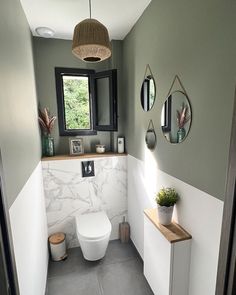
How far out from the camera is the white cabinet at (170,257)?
131 centimetres

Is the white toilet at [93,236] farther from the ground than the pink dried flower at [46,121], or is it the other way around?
the pink dried flower at [46,121]

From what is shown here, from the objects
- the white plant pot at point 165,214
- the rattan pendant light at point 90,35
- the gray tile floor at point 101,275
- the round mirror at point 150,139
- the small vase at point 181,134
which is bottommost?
the gray tile floor at point 101,275

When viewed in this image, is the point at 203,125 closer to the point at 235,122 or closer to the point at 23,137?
the point at 235,122

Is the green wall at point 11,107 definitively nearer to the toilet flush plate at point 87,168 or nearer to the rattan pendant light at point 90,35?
the rattan pendant light at point 90,35

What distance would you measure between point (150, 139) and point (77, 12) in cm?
136

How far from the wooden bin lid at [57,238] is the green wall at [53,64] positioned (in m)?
1.03

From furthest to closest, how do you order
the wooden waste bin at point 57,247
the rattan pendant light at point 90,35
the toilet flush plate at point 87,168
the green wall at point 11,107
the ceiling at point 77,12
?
1. the toilet flush plate at point 87,168
2. the wooden waste bin at point 57,247
3. the ceiling at point 77,12
4. the rattan pendant light at point 90,35
5. the green wall at point 11,107

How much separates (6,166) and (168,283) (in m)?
1.35

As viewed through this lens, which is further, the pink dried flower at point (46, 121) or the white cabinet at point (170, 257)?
the pink dried flower at point (46, 121)

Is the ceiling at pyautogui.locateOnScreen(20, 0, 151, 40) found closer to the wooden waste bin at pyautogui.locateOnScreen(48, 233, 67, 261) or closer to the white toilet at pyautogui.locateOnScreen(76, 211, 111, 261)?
the white toilet at pyautogui.locateOnScreen(76, 211, 111, 261)

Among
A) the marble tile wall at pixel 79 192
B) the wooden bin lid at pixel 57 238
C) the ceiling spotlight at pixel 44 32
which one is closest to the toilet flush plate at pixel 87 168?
the marble tile wall at pixel 79 192

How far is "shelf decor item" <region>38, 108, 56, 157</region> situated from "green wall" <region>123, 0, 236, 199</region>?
126 cm

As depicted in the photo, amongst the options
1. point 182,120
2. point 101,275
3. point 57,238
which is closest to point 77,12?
point 182,120

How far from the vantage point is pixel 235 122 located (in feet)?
2.48
